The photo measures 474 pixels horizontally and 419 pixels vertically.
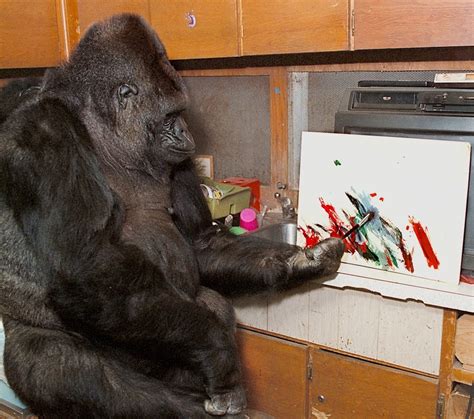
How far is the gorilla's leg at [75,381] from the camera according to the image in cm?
128

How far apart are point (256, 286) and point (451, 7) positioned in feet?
2.56

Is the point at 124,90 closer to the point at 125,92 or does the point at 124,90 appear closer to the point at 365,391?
the point at 125,92

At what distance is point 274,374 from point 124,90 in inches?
36.3

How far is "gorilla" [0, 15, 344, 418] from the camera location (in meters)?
1.25

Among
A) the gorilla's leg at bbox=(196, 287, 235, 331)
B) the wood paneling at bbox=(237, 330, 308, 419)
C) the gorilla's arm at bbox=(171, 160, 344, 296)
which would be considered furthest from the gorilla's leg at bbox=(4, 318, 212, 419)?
the wood paneling at bbox=(237, 330, 308, 419)

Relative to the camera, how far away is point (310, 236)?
1.77m

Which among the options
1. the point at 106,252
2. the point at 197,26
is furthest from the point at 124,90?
the point at 197,26

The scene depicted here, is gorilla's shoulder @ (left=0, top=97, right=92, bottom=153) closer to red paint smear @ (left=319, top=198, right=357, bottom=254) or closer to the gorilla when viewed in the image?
the gorilla

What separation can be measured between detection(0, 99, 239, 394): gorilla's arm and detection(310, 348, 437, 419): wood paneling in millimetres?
483

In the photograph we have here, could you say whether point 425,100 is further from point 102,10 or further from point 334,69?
point 102,10

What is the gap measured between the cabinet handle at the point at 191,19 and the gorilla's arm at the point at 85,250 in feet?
2.33

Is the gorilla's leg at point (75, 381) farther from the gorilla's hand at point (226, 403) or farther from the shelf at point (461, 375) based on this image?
the shelf at point (461, 375)

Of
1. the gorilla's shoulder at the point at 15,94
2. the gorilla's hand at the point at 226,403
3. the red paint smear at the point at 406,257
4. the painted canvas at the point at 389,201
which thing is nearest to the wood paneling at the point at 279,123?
the painted canvas at the point at 389,201

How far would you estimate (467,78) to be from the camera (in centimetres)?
157
